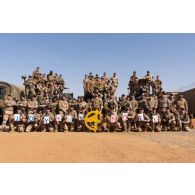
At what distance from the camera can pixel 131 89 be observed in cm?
2053

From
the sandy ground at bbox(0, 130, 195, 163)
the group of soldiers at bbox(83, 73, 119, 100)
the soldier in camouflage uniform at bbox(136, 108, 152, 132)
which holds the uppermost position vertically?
the group of soldiers at bbox(83, 73, 119, 100)

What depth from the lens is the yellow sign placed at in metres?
15.2

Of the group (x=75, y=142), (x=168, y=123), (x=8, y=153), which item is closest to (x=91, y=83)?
(x=168, y=123)

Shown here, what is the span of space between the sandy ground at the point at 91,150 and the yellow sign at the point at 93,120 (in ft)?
12.2

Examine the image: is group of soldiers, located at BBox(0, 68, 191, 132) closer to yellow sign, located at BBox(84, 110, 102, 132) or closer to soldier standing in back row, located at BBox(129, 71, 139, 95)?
yellow sign, located at BBox(84, 110, 102, 132)

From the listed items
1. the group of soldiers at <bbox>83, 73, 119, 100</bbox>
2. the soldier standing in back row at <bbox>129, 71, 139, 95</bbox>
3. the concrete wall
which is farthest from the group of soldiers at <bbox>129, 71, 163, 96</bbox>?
the concrete wall

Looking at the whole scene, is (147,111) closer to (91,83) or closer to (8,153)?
(91,83)

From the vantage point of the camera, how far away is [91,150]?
31.3ft

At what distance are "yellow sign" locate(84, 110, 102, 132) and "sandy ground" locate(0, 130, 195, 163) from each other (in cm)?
372

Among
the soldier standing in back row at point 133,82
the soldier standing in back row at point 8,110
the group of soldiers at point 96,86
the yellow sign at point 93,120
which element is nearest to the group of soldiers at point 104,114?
the soldier standing in back row at point 8,110

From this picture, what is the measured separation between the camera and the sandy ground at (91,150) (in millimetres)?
8383

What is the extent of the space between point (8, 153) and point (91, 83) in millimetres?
10265

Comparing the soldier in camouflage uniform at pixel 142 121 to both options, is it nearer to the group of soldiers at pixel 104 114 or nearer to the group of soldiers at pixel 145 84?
the group of soldiers at pixel 104 114

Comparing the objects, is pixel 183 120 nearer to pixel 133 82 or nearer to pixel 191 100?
pixel 133 82
